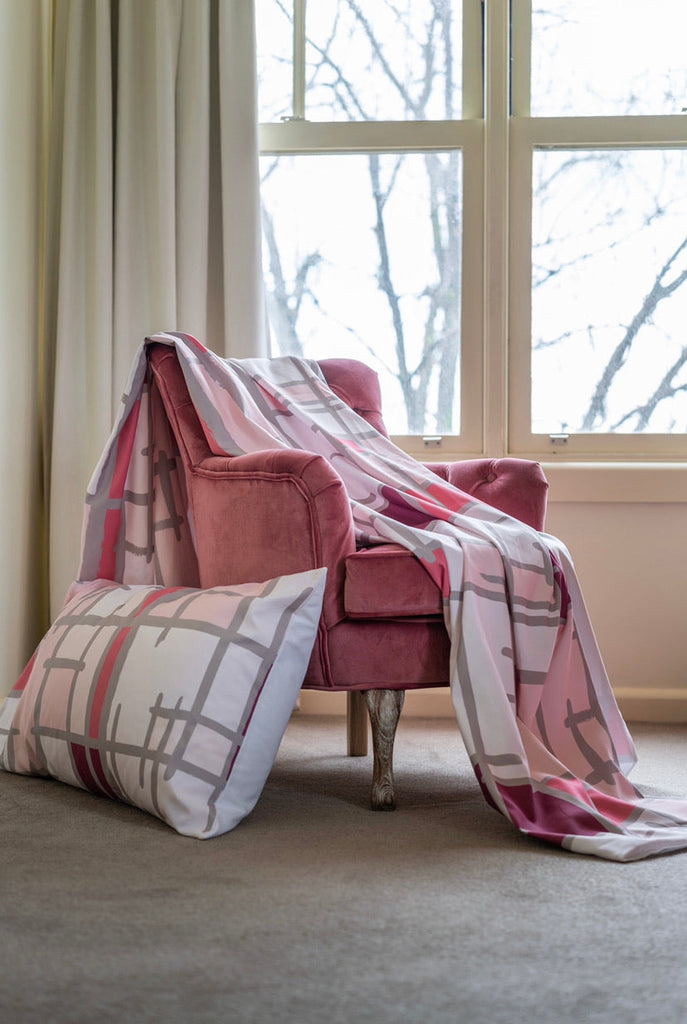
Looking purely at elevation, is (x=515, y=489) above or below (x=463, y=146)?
below

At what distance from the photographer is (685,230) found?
3.02 meters

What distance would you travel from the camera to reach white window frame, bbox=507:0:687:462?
3.00 metres

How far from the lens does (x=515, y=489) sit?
2256 millimetres

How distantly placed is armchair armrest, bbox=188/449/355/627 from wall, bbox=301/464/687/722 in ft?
3.81

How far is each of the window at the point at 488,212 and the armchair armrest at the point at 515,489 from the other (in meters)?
0.70

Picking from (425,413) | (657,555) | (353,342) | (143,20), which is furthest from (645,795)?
(143,20)

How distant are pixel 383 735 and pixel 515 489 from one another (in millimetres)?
700

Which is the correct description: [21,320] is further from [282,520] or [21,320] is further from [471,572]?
[471,572]

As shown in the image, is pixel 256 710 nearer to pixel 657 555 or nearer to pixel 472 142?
pixel 657 555

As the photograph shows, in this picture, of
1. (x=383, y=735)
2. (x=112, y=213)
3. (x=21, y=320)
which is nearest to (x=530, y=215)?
(x=112, y=213)

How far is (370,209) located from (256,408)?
114cm

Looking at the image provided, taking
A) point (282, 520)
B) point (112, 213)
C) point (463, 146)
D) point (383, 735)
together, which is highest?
point (463, 146)

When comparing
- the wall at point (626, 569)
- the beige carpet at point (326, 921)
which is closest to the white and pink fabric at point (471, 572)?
the beige carpet at point (326, 921)

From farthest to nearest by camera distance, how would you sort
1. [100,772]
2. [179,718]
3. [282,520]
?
1. [282,520]
2. [100,772]
3. [179,718]
